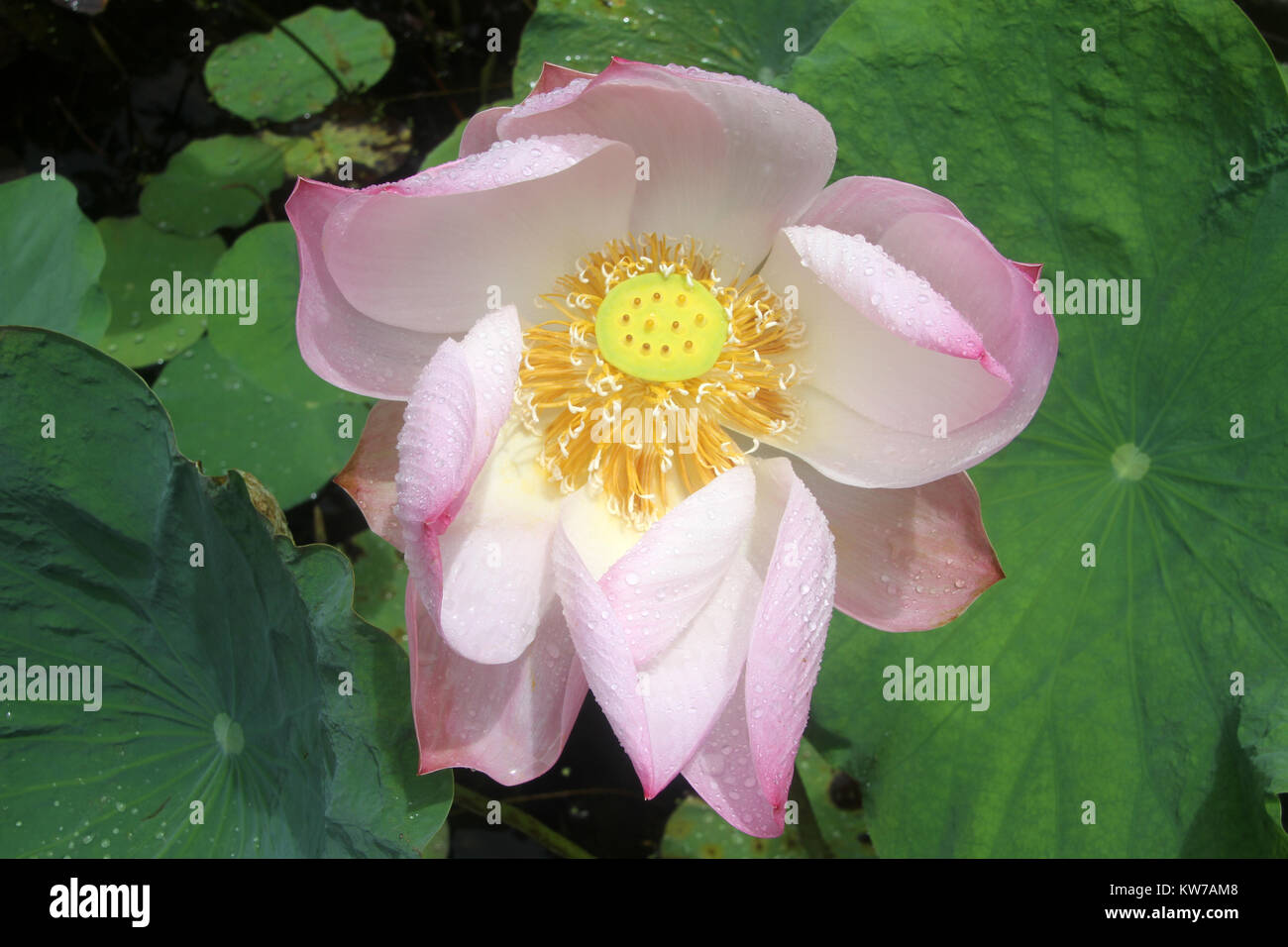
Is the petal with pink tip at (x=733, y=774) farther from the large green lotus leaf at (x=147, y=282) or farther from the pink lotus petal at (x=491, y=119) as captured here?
the large green lotus leaf at (x=147, y=282)

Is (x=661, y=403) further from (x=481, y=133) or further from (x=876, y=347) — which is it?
(x=481, y=133)

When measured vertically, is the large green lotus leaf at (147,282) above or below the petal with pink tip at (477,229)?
below

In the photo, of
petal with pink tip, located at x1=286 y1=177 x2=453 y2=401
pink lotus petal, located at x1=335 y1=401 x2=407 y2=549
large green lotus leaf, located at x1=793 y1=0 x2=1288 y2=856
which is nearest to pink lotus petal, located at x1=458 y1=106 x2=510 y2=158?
petal with pink tip, located at x1=286 y1=177 x2=453 y2=401

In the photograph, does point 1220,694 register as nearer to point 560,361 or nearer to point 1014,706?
point 1014,706

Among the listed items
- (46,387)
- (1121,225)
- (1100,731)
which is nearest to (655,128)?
(1121,225)

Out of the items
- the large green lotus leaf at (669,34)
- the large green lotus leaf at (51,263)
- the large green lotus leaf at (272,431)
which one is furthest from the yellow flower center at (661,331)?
the large green lotus leaf at (51,263)

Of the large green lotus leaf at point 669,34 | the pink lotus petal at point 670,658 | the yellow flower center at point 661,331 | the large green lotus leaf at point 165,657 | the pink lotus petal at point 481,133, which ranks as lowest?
the large green lotus leaf at point 165,657

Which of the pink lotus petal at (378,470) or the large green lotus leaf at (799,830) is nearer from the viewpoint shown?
the pink lotus petal at (378,470)

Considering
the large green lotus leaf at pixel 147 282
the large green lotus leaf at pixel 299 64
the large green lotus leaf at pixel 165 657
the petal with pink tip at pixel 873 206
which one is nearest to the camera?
the petal with pink tip at pixel 873 206

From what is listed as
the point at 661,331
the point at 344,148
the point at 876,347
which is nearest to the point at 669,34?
the point at 661,331
